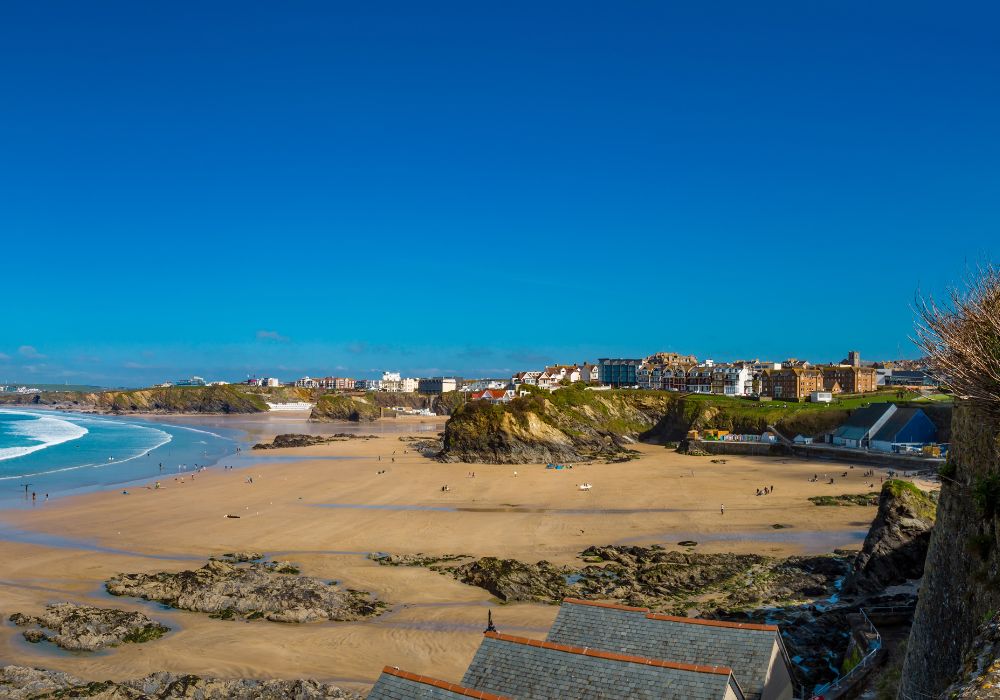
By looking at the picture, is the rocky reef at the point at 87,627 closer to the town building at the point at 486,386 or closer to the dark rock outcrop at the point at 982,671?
the dark rock outcrop at the point at 982,671

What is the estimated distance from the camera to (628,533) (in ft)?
103

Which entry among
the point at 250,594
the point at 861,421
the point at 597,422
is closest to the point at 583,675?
the point at 250,594

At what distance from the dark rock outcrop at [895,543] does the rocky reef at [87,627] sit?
2103 centimetres

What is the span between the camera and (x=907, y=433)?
2079 inches

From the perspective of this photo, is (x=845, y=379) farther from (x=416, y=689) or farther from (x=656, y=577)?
(x=416, y=689)

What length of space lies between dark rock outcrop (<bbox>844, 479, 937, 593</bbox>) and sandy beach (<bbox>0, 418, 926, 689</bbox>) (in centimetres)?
672

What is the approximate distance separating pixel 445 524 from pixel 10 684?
20855mm

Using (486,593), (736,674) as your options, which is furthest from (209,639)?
(736,674)

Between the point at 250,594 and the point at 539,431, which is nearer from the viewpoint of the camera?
the point at 250,594

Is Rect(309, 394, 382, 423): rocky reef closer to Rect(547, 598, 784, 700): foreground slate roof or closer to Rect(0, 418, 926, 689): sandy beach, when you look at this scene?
Rect(0, 418, 926, 689): sandy beach

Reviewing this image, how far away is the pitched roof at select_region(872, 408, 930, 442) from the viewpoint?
5331 cm

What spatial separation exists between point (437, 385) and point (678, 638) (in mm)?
179880

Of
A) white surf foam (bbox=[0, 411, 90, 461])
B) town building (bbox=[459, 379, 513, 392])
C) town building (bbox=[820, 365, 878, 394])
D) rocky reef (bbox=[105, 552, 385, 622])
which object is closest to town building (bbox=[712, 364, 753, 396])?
town building (bbox=[820, 365, 878, 394])

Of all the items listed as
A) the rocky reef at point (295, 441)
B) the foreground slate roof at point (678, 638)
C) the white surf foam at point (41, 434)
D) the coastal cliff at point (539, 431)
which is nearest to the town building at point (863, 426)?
the coastal cliff at point (539, 431)
